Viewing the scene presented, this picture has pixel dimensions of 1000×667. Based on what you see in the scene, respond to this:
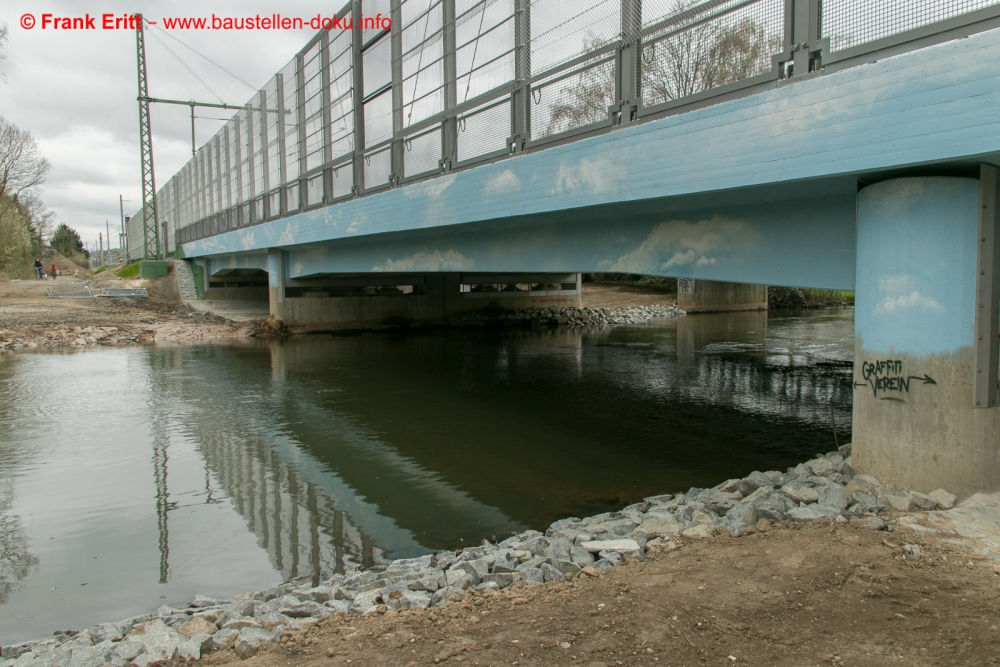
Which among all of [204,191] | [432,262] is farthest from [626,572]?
[204,191]

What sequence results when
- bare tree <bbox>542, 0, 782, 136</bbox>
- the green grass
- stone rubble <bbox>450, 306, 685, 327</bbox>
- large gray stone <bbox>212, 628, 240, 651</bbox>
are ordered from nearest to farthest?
large gray stone <bbox>212, 628, 240, 651</bbox>, bare tree <bbox>542, 0, 782, 136</bbox>, stone rubble <bbox>450, 306, 685, 327</bbox>, the green grass

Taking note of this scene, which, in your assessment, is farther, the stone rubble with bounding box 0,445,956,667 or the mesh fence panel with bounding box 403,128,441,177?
the mesh fence panel with bounding box 403,128,441,177

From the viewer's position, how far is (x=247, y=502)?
8.59m

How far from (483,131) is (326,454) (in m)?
6.25

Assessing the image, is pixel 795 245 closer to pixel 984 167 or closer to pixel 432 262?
pixel 984 167

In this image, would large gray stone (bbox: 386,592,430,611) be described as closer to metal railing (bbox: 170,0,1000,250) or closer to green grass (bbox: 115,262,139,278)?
metal railing (bbox: 170,0,1000,250)

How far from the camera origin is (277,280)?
27.4 m

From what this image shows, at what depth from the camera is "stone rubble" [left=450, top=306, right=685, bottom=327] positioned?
3306 centimetres

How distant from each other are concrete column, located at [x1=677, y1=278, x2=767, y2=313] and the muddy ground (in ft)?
122

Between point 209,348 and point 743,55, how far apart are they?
22140mm

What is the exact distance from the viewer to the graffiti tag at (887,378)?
6.26 meters

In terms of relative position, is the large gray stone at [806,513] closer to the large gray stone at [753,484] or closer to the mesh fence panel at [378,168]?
the large gray stone at [753,484]

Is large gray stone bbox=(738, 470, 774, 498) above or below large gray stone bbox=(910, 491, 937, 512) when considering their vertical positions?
below

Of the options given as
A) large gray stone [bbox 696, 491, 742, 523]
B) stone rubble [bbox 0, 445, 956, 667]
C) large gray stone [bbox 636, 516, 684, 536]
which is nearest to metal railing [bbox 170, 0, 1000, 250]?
stone rubble [bbox 0, 445, 956, 667]
